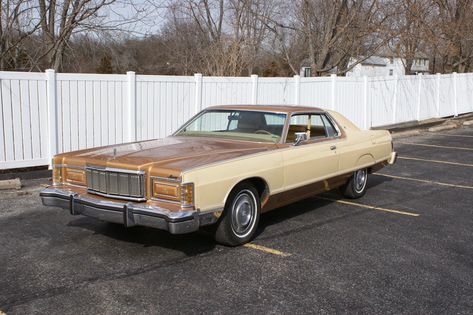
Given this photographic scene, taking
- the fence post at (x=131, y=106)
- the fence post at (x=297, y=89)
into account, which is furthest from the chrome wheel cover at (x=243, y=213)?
the fence post at (x=297, y=89)

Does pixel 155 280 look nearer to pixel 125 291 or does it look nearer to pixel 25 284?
pixel 125 291

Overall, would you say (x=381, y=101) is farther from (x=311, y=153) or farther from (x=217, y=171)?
(x=217, y=171)

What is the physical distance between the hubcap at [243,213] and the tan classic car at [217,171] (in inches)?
0.4

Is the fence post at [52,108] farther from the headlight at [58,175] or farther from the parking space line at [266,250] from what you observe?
the parking space line at [266,250]

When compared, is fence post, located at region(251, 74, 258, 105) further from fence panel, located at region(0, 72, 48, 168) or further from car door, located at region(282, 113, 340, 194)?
car door, located at region(282, 113, 340, 194)

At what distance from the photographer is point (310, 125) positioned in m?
6.89

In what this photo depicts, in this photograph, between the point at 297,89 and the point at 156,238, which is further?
the point at 297,89

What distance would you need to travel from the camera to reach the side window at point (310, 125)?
21.9ft

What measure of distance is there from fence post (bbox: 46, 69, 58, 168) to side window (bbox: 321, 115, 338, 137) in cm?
479

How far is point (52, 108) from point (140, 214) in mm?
5059

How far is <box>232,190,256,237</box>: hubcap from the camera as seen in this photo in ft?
16.9

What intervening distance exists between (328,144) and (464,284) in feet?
8.78

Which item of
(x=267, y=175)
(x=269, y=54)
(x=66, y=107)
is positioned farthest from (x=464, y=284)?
(x=269, y=54)

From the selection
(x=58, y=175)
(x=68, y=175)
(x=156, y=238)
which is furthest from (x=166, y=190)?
(x=58, y=175)
